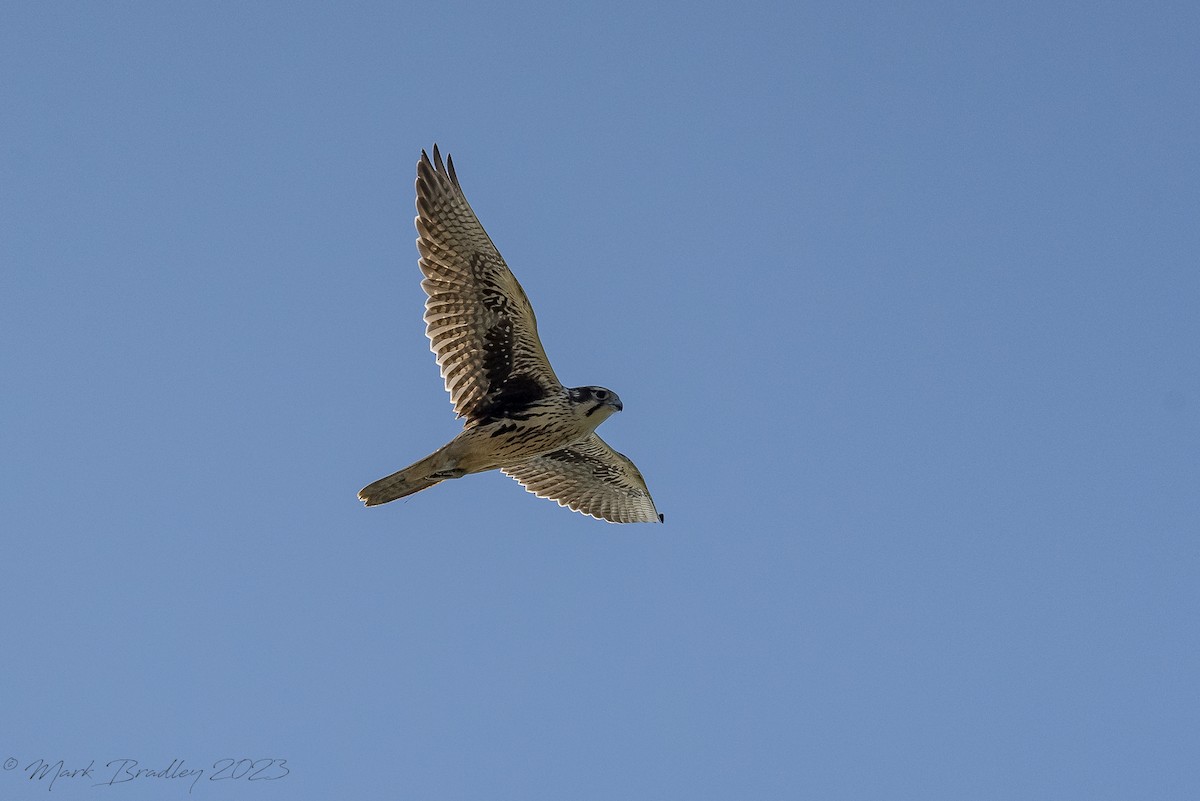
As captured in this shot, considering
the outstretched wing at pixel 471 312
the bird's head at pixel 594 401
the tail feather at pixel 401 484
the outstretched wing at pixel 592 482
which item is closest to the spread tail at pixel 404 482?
the tail feather at pixel 401 484

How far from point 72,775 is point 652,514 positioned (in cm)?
594

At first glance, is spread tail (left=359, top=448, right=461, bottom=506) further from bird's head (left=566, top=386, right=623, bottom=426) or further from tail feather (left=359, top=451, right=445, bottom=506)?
bird's head (left=566, top=386, right=623, bottom=426)

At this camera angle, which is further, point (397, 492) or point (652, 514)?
point (652, 514)

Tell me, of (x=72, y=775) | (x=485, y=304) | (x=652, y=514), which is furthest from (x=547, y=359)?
(x=72, y=775)

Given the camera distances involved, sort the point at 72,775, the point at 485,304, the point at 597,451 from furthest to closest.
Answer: the point at 597,451, the point at 485,304, the point at 72,775

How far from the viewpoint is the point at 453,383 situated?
39.7ft

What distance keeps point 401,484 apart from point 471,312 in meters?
1.57

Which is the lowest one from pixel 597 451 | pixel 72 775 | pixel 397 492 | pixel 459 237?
pixel 72 775

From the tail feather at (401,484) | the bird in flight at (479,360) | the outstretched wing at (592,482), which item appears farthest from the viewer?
the outstretched wing at (592,482)

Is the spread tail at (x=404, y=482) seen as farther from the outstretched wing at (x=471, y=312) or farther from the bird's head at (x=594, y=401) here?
the bird's head at (x=594, y=401)

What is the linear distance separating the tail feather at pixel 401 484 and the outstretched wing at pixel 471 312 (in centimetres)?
74

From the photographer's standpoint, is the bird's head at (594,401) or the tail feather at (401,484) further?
the bird's head at (594,401)

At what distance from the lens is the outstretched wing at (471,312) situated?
38.4 feet

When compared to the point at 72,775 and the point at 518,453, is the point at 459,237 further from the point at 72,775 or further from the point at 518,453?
the point at 72,775
